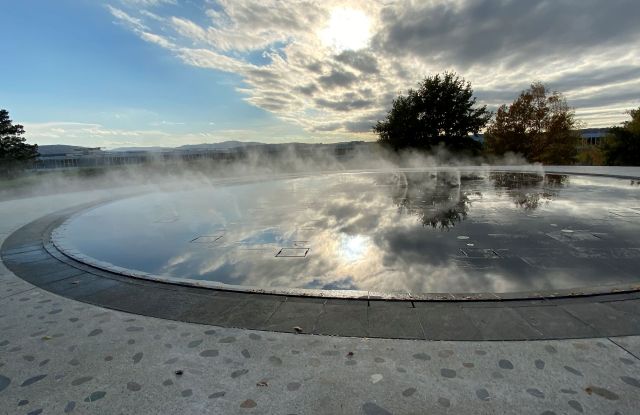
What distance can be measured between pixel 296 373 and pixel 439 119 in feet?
109

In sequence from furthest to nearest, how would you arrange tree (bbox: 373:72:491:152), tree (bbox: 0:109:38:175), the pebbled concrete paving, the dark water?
tree (bbox: 373:72:491:152), tree (bbox: 0:109:38:175), the dark water, the pebbled concrete paving

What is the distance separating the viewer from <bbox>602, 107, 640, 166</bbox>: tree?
1029 inches

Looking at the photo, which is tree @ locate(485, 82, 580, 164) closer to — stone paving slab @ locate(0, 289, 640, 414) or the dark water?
the dark water

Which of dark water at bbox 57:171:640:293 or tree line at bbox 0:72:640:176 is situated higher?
tree line at bbox 0:72:640:176

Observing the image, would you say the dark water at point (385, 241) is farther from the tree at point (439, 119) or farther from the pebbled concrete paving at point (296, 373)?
the tree at point (439, 119)

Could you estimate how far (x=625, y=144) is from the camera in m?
26.8

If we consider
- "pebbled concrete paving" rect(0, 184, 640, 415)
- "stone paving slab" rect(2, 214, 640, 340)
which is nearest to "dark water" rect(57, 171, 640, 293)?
"stone paving slab" rect(2, 214, 640, 340)

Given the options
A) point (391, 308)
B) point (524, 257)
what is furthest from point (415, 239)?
point (391, 308)

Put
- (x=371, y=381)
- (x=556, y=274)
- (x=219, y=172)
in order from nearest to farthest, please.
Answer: (x=371, y=381), (x=556, y=274), (x=219, y=172)

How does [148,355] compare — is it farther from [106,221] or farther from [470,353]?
[106,221]

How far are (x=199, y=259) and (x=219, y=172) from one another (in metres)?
19.1

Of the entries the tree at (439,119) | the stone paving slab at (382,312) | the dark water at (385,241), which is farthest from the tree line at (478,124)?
the stone paving slab at (382,312)

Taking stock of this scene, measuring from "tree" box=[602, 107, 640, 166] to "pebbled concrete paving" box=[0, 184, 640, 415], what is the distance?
3424 cm

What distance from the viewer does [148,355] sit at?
7.81ft
